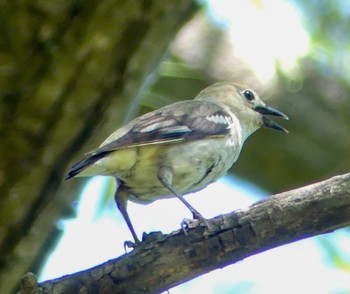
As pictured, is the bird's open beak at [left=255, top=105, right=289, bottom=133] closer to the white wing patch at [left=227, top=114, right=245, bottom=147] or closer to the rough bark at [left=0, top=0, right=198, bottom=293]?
the white wing patch at [left=227, top=114, right=245, bottom=147]

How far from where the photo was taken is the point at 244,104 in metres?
6.47

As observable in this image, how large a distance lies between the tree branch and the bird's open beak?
2213 millimetres

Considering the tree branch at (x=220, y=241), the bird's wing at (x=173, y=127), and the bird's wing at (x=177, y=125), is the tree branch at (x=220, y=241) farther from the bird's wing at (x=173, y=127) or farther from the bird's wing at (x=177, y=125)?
the bird's wing at (x=177, y=125)

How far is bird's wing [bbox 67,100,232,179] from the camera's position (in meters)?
4.94

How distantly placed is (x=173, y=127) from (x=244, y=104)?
1135mm

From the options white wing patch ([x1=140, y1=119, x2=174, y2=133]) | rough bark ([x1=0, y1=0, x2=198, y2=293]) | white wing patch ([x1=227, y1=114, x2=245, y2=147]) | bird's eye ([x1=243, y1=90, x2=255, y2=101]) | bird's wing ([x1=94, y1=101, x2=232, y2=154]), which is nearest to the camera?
rough bark ([x1=0, y1=0, x2=198, y2=293])

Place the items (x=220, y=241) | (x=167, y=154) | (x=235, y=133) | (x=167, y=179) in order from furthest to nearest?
(x=235, y=133)
(x=167, y=154)
(x=167, y=179)
(x=220, y=241)

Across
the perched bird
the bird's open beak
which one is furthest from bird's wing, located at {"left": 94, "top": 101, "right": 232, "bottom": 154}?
the bird's open beak

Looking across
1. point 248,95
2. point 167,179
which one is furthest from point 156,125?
point 248,95

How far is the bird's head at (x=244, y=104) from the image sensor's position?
628cm

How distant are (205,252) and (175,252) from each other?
0.13m

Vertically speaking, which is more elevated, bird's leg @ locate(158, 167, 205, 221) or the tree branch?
bird's leg @ locate(158, 167, 205, 221)

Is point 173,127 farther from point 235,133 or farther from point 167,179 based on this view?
point 235,133

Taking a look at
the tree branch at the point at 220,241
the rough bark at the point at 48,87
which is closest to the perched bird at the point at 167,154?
the rough bark at the point at 48,87
